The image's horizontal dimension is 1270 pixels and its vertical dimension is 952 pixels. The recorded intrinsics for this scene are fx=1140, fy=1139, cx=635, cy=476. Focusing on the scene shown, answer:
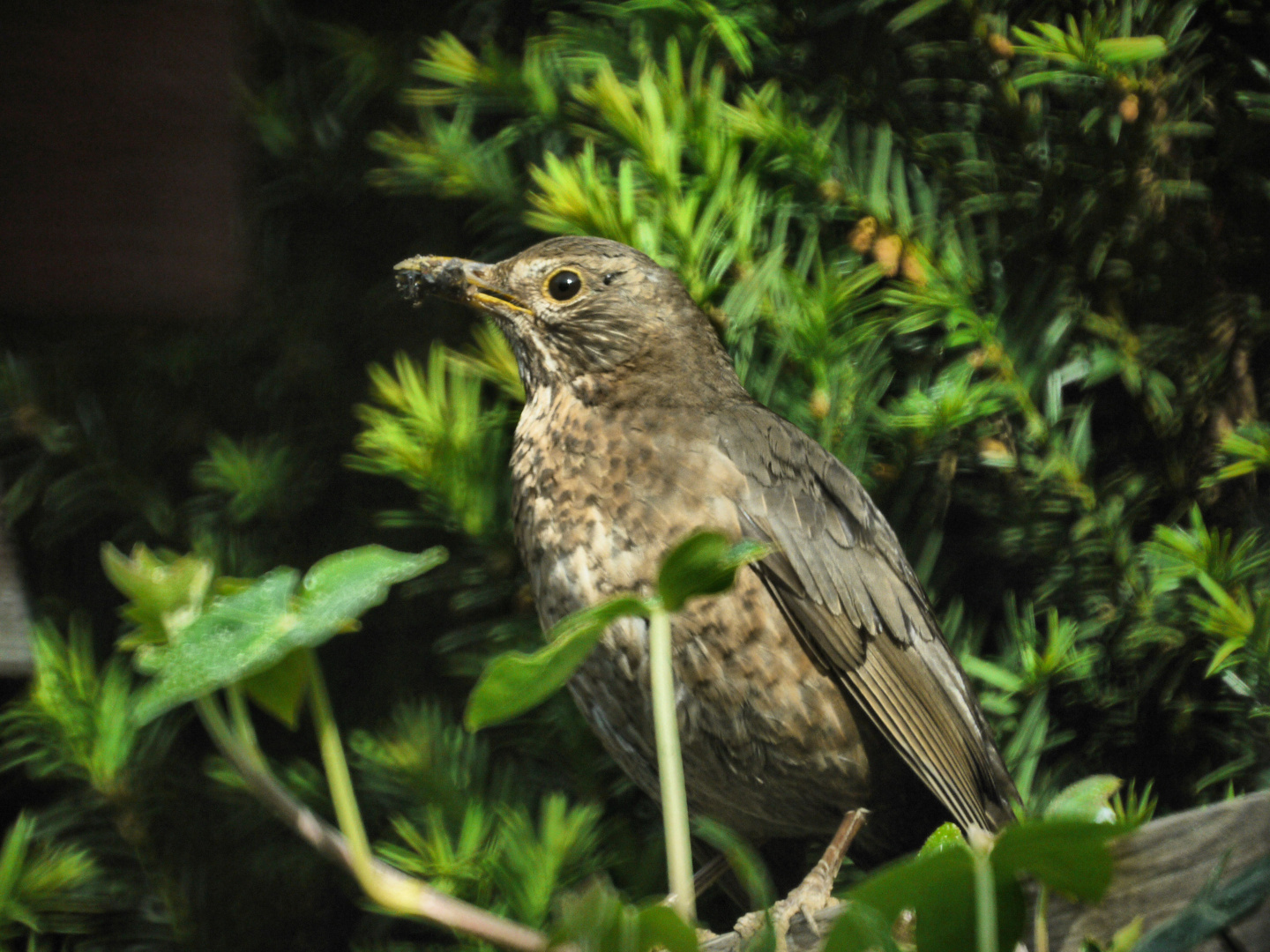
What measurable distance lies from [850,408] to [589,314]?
336 mm

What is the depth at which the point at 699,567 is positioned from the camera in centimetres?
34

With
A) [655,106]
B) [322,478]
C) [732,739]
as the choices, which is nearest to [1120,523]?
[732,739]

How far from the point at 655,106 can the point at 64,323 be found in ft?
2.96

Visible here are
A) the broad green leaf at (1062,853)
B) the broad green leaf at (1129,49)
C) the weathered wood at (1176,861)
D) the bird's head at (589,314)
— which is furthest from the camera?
the bird's head at (589,314)

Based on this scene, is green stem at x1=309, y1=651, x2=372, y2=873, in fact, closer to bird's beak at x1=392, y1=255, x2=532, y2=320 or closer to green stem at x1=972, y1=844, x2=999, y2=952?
green stem at x1=972, y1=844, x2=999, y2=952

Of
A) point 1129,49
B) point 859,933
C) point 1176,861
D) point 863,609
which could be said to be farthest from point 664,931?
point 1129,49

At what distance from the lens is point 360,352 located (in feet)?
5.22

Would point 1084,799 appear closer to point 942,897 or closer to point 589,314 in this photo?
point 942,897

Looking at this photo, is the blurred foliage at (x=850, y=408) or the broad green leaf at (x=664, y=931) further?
the blurred foliage at (x=850, y=408)

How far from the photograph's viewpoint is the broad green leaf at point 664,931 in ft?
1.00

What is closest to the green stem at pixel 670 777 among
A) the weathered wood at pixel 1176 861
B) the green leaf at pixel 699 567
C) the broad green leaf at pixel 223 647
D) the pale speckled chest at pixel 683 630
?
the green leaf at pixel 699 567

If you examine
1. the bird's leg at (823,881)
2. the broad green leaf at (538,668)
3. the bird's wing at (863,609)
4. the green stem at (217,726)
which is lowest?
the bird's leg at (823,881)

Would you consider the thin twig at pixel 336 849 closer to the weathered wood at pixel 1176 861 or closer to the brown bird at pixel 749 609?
the weathered wood at pixel 1176 861

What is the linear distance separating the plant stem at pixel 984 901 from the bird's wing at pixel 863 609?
2.74ft
